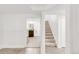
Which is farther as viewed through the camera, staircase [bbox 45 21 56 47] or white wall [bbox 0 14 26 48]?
white wall [bbox 0 14 26 48]

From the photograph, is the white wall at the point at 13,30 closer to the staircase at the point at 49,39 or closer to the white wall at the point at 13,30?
the white wall at the point at 13,30

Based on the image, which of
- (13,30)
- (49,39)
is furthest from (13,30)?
(49,39)

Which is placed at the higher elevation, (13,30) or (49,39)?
(13,30)

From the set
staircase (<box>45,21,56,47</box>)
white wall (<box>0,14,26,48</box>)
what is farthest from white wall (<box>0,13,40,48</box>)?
staircase (<box>45,21,56,47</box>)

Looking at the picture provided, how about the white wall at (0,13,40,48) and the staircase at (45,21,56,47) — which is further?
the white wall at (0,13,40,48)

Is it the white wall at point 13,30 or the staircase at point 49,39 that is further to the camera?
the white wall at point 13,30

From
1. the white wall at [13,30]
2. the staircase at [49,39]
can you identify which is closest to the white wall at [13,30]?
the white wall at [13,30]

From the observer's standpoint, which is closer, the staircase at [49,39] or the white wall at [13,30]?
the staircase at [49,39]

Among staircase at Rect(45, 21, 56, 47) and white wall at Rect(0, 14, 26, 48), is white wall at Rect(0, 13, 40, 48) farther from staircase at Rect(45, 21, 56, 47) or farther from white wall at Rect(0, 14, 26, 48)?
staircase at Rect(45, 21, 56, 47)

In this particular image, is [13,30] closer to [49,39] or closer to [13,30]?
[13,30]

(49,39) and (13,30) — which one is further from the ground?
(13,30)
